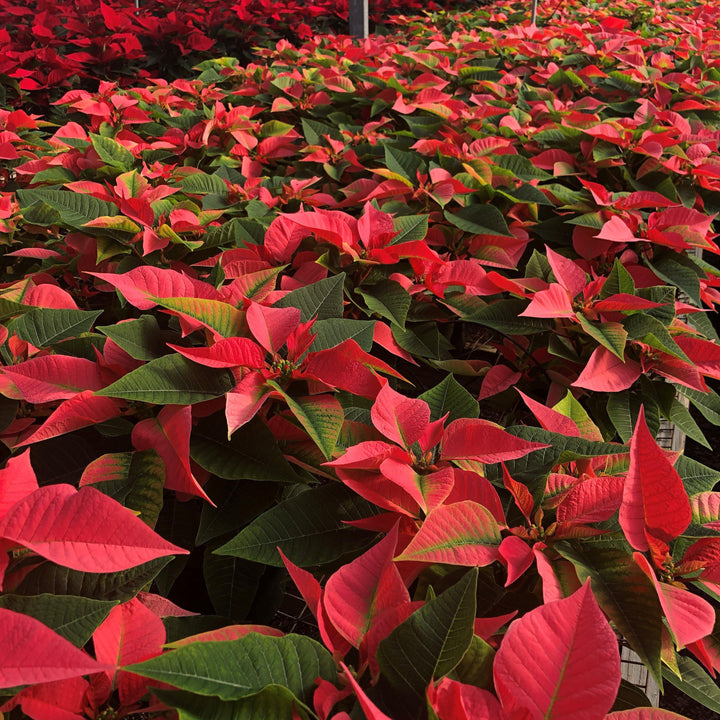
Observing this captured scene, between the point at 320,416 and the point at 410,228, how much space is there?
570 millimetres

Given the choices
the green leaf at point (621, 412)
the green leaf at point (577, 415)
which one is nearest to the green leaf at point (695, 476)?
the green leaf at point (577, 415)

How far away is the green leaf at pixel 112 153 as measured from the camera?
4.97 feet

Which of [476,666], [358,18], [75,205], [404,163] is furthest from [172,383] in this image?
[358,18]

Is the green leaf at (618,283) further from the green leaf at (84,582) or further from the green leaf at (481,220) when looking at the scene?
the green leaf at (84,582)

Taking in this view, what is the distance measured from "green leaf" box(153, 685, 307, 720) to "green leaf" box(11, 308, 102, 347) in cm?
56

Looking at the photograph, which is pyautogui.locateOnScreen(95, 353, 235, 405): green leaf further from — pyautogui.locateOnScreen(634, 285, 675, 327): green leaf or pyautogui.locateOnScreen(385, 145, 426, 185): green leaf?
pyautogui.locateOnScreen(385, 145, 426, 185): green leaf

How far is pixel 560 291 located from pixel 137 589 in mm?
762

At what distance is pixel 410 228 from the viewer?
121 centimetres

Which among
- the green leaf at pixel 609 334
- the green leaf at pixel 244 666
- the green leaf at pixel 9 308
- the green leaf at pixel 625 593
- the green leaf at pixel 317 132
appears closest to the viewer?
the green leaf at pixel 244 666

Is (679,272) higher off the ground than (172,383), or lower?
lower

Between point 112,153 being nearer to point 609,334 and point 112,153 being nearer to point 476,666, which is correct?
point 609,334

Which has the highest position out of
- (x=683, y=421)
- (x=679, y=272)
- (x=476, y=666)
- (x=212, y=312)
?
(x=212, y=312)

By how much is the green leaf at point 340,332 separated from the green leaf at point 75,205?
0.61 m

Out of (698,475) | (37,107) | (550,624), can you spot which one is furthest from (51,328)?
(37,107)
